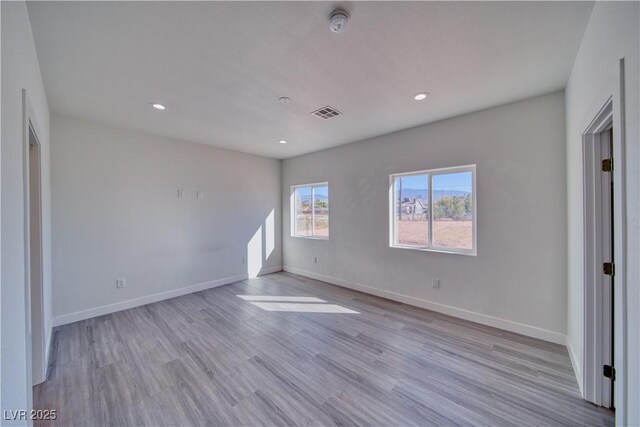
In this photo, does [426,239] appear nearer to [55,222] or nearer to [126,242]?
[126,242]

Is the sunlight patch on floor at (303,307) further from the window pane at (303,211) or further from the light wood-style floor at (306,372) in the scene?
the window pane at (303,211)

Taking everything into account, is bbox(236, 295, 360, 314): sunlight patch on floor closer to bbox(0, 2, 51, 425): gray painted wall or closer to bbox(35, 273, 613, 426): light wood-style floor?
bbox(35, 273, 613, 426): light wood-style floor

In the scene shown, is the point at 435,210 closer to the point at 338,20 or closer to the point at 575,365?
the point at 575,365

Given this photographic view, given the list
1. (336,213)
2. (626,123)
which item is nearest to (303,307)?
(336,213)

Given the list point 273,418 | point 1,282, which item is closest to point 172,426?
point 273,418

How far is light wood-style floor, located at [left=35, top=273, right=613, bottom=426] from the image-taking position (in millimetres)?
1749

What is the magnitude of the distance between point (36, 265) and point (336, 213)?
12.5ft

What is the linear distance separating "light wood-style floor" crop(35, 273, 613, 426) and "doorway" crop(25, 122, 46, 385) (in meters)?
0.25

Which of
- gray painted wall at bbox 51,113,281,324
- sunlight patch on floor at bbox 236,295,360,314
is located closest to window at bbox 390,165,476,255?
sunlight patch on floor at bbox 236,295,360,314

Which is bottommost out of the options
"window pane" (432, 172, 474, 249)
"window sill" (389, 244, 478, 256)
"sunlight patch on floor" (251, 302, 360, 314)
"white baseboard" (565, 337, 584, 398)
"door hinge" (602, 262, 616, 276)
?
"sunlight patch on floor" (251, 302, 360, 314)

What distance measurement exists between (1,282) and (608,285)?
11.4 ft

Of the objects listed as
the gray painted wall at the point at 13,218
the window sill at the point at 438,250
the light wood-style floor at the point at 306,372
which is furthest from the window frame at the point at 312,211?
the gray painted wall at the point at 13,218

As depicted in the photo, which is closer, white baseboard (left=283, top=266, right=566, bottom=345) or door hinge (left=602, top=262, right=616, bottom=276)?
door hinge (left=602, top=262, right=616, bottom=276)

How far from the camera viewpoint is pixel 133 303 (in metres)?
3.68
